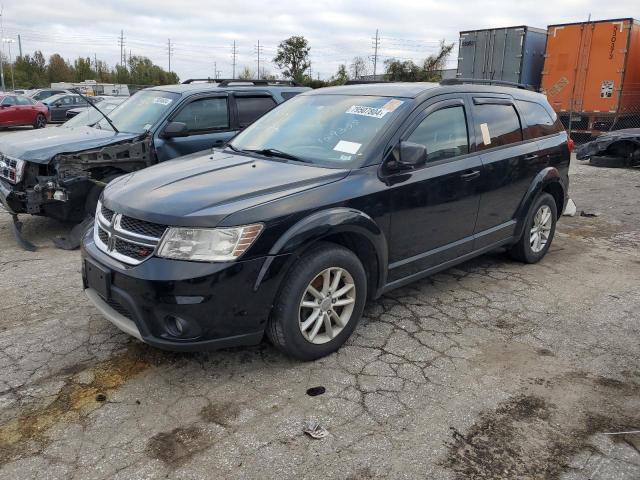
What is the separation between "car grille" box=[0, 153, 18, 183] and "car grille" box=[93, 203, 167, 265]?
3276 mm

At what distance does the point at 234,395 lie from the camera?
3.14 meters

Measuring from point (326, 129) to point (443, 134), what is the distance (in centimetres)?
94

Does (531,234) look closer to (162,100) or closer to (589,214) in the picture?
(589,214)

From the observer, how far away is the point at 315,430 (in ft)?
9.23

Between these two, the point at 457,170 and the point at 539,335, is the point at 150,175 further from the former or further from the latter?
the point at 539,335

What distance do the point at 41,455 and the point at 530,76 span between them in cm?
1822

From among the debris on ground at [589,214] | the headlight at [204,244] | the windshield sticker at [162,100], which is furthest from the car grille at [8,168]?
the debris on ground at [589,214]

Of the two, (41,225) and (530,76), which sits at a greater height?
(530,76)

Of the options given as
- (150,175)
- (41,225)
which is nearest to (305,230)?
(150,175)

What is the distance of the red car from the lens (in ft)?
69.6

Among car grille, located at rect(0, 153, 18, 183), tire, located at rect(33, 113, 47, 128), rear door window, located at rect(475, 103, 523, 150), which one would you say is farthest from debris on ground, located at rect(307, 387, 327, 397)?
tire, located at rect(33, 113, 47, 128)

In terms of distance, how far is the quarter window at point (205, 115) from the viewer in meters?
6.77

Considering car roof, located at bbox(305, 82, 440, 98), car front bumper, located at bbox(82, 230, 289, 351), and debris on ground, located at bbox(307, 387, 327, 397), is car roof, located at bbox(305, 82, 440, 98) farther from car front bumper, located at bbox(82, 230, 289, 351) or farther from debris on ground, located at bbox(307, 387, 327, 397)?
debris on ground, located at bbox(307, 387, 327, 397)

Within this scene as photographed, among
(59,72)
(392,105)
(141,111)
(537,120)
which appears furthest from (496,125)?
(59,72)
